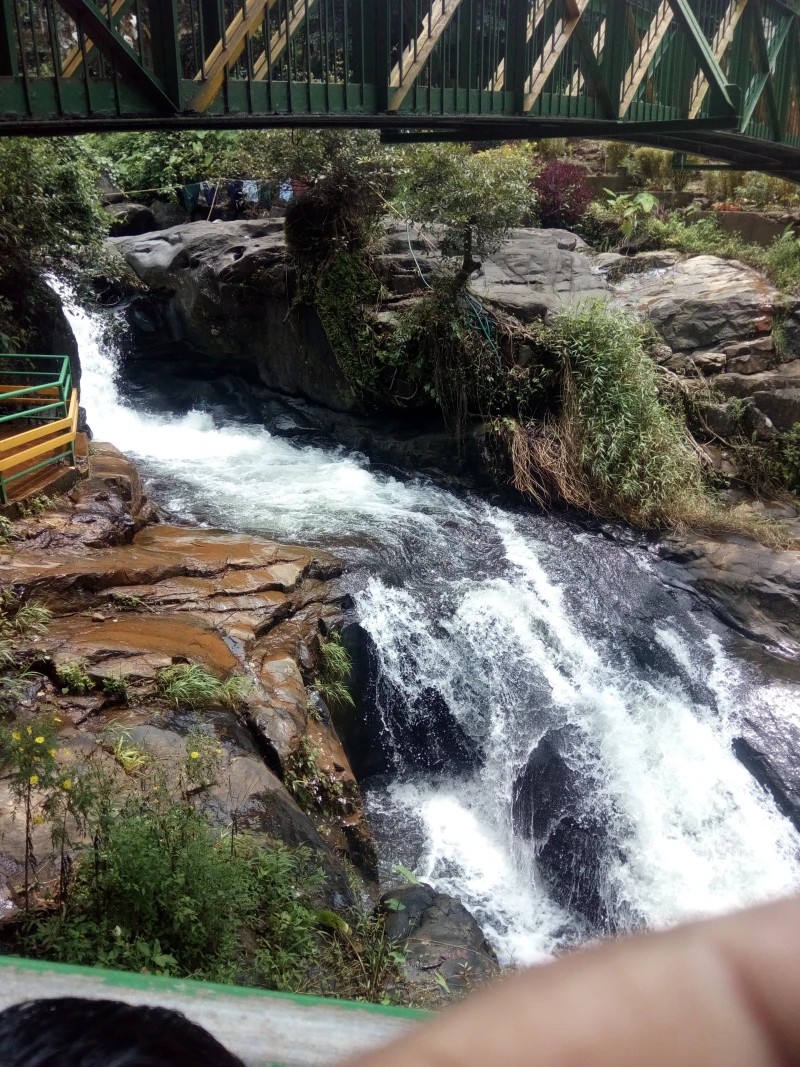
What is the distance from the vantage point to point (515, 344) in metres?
11.1

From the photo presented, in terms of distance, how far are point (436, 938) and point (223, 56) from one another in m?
5.87

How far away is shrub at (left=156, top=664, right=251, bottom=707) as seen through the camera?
231 inches

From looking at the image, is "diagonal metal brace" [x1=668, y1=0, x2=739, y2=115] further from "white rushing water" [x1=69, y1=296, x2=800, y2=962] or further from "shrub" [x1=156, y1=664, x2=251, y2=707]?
"shrub" [x1=156, y1=664, x2=251, y2=707]

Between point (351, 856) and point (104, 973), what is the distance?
17.2 feet

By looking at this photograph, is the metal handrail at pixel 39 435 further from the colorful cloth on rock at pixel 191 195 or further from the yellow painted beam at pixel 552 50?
the colorful cloth on rock at pixel 191 195

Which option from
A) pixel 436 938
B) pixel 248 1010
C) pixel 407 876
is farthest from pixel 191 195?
pixel 248 1010

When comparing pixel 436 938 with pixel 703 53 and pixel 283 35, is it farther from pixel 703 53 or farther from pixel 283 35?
pixel 703 53

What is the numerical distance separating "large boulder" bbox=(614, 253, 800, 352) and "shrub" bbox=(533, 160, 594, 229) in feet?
12.8

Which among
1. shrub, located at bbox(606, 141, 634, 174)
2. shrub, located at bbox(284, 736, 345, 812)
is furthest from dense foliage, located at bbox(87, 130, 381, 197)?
shrub, located at bbox(284, 736, 345, 812)

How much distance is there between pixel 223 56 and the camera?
17.7 feet

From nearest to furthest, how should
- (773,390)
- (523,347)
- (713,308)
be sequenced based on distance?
(523,347)
(773,390)
(713,308)

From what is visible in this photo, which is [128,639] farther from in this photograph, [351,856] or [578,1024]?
[578,1024]

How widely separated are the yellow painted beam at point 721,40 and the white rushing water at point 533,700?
491 centimetres

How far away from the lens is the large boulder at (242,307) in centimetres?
1301
